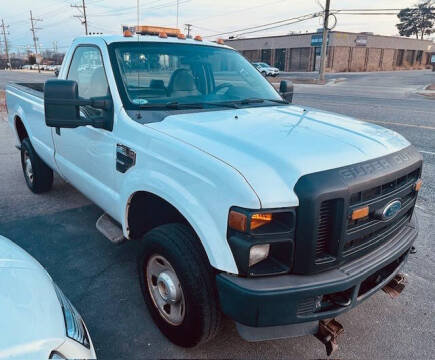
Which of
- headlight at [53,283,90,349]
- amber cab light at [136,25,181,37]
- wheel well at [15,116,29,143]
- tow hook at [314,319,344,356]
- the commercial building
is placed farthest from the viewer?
the commercial building

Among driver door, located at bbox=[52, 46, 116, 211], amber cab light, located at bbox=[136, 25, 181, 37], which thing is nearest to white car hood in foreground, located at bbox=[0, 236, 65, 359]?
driver door, located at bbox=[52, 46, 116, 211]

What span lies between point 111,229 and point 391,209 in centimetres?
211

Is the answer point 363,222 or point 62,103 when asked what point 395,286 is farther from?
point 62,103

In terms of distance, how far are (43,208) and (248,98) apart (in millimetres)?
3024

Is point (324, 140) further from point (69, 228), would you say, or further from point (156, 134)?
point (69, 228)

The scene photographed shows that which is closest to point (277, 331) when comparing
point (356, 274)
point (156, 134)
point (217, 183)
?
point (356, 274)

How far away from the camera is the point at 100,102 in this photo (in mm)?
2871

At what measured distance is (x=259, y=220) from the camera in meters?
1.94

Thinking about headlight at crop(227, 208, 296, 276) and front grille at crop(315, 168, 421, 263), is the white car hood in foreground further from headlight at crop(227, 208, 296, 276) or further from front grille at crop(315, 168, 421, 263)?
front grille at crop(315, 168, 421, 263)

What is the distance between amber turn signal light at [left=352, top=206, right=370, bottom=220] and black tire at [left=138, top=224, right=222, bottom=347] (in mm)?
831

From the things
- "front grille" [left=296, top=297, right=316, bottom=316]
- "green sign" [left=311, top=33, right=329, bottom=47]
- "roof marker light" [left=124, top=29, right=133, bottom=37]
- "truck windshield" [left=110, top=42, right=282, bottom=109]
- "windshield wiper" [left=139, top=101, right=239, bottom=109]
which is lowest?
"front grille" [left=296, top=297, right=316, bottom=316]

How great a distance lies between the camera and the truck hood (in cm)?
196

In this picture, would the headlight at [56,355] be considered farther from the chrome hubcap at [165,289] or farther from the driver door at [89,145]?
the driver door at [89,145]

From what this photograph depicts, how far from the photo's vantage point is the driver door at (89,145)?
307cm
